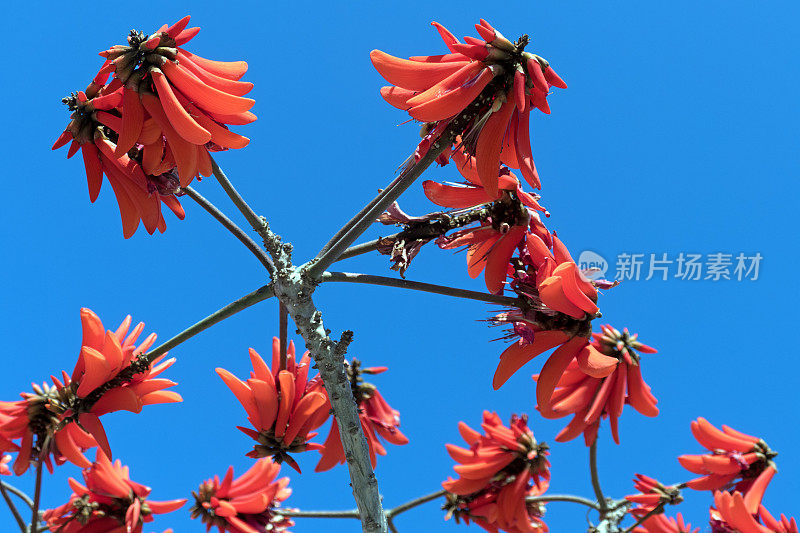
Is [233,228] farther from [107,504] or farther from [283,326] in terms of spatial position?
[107,504]

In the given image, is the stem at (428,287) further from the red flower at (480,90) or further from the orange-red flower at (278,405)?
the orange-red flower at (278,405)

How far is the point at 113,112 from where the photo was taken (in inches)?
83.3

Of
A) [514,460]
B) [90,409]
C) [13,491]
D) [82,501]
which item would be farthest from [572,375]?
[13,491]

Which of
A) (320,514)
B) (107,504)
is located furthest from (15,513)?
(320,514)

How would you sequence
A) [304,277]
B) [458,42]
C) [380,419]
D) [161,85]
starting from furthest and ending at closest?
1. [380,419]
2. [304,277]
3. [458,42]
4. [161,85]

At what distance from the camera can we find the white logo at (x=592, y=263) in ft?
7.08

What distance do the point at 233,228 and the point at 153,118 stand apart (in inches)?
18.1

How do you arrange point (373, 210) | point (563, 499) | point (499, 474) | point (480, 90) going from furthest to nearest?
point (563, 499) → point (499, 474) → point (373, 210) → point (480, 90)

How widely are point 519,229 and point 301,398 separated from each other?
3.60ft

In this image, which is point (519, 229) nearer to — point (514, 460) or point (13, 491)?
point (514, 460)

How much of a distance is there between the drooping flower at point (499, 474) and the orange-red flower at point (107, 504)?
1349 mm

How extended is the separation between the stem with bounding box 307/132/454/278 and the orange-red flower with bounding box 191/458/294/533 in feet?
4.48

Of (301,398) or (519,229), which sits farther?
(301,398)

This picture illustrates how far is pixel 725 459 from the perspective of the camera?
2932mm
